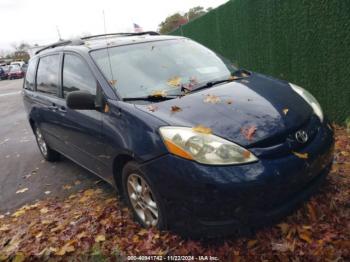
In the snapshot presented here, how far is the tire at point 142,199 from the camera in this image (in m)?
3.03

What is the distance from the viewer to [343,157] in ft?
14.2

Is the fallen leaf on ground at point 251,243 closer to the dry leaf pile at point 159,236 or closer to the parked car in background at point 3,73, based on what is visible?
the dry leaf pile at point 159,236

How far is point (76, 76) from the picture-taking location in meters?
4.20

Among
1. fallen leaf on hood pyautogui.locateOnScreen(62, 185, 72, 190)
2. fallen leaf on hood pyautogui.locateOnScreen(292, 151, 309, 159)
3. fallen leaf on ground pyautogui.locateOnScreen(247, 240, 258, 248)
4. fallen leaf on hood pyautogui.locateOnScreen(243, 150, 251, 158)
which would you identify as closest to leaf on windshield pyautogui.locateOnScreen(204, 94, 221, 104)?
fallen leaf on hood pyautogui.locateOnScreen(243, 150, 251, 158)

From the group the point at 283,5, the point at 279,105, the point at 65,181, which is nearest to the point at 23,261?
the point at 65,181

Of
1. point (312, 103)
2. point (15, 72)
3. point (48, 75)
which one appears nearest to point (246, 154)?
point (312, 103)

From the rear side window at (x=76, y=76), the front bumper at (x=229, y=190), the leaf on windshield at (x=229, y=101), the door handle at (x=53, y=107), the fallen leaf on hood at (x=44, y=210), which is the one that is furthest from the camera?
the door handle at (x=53, y=107)

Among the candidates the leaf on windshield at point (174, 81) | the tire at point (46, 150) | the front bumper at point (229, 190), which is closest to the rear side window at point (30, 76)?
the tire at point (46, 150)

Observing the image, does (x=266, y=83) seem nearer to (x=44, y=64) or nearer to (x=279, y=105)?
(x=279, y=105)

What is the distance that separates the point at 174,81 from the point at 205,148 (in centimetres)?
123

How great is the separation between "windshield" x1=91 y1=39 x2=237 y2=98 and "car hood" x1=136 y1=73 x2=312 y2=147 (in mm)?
349

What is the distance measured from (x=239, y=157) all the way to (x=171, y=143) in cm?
52

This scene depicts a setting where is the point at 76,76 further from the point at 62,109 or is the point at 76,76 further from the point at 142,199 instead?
the point at 142,199

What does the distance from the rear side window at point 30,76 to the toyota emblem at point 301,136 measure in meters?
4.52
